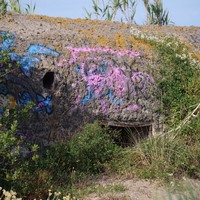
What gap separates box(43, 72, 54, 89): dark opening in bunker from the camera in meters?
9.14

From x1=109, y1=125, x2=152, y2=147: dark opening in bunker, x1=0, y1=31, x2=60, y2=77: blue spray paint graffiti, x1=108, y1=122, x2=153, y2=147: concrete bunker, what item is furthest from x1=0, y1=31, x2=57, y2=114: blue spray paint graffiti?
x1=109, y1=125, x2=152, y2=147: dark opening in bunker

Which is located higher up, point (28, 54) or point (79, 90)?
point (28, 54)

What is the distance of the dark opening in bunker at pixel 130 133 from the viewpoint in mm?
9875

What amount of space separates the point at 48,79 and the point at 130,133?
195cm

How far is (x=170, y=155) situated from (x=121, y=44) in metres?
3.35

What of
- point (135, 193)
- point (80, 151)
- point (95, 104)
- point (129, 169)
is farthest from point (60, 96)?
→ point (135, 193)

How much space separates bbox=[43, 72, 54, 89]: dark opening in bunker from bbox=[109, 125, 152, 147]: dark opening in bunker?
1.57 metres

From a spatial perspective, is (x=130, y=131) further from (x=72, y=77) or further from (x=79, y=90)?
(x=72, y=77)

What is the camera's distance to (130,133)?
32.7 ft

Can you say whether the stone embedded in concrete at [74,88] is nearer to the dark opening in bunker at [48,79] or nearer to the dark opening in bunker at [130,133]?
the dark opening in bunker at [48,79]

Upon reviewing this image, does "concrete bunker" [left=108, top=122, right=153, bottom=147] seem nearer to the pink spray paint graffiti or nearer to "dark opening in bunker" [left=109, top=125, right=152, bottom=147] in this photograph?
"dark opening in bunker" [left=109, top=125, right=152, bottom=147]

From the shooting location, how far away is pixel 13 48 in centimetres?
909

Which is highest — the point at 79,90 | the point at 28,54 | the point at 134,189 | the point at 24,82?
the point at 28,54

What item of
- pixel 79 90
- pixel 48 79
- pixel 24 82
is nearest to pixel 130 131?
pixel 79 90
